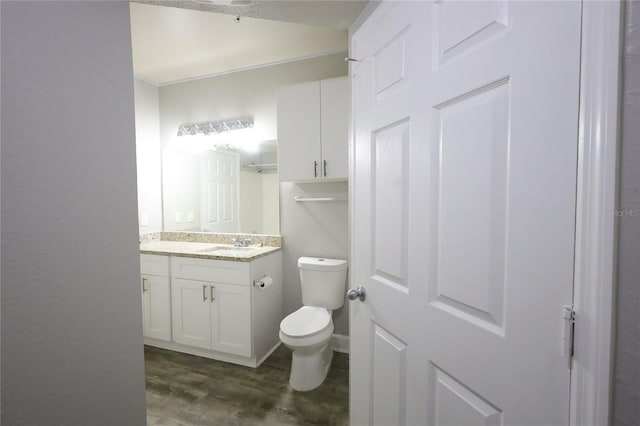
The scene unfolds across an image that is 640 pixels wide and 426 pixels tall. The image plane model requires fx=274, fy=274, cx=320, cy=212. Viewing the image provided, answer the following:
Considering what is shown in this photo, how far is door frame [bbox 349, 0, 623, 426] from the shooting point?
0.46m

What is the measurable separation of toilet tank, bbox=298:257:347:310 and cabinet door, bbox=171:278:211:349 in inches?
31.9

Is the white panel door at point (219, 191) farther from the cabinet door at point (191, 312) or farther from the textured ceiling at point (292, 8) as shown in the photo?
the textured ceiling at point (292, 8)

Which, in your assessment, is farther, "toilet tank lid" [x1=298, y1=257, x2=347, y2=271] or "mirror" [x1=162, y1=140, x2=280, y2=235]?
"mirror" [x1=162, y1=140, x2=280, y2=235]

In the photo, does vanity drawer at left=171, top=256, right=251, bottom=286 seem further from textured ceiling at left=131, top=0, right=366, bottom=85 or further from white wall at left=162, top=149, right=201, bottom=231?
textured ceiling at left=131, top=0, right=366, bottom=85

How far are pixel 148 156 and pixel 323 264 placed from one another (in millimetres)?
2176

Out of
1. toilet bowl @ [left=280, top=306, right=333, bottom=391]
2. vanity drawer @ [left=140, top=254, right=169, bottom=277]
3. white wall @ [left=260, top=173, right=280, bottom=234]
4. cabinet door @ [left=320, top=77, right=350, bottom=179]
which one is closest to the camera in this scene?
toilet bowl @ [left=280, top=306, right=333, bottom=391]

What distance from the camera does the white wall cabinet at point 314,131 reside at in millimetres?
2117

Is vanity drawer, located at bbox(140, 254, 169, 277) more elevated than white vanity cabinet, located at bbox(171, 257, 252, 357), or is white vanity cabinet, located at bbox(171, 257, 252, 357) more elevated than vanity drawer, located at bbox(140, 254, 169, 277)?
vanity drawer, located at bbox(140, 254, 169, 277)

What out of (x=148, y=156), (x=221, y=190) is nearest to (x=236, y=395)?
(x=221, y=190)

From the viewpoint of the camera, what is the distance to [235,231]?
8.96ft

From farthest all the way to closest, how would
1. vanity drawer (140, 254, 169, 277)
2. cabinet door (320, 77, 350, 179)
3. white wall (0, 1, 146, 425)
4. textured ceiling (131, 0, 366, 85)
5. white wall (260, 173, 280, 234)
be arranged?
white wall (260, 173, 280, 234), vanity drawer (140, 254, 169, 277), cabinet door (320, 77, 350, 179), textured ceiling (131, 0, 366, 85), white wall (0, 1, 146, 425)

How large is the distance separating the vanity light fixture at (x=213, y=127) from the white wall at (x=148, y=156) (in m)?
0.32

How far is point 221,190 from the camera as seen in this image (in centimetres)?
277

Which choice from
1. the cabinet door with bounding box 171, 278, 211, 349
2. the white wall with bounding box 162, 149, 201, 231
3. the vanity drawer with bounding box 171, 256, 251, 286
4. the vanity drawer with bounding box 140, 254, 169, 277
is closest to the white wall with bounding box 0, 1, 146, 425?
the vanity drawer with bounding box 171, 256, 251, 286
